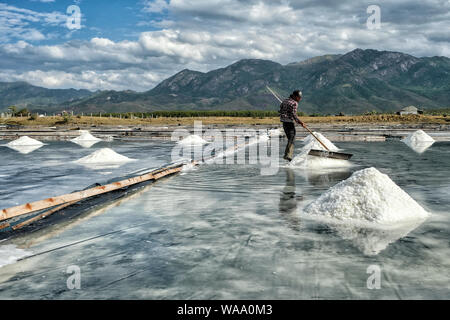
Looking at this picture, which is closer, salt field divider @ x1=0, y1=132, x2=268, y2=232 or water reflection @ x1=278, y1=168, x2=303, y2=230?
salt field divider @ x1=0, y1=132, x2=268, y2=232

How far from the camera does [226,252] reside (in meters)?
3.92

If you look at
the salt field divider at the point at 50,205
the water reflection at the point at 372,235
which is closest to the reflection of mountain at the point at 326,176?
the water reflection at the point at 372,235

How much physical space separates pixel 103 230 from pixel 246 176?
15.2ft

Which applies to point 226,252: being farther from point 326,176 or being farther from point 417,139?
point 417,139

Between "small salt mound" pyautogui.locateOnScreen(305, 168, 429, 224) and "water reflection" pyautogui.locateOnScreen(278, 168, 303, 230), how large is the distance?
269 millimetres

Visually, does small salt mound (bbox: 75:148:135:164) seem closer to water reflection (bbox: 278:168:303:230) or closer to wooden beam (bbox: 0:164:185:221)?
wooden beam (bbox: 0:164:185:221)

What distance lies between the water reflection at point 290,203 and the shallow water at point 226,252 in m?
0.02

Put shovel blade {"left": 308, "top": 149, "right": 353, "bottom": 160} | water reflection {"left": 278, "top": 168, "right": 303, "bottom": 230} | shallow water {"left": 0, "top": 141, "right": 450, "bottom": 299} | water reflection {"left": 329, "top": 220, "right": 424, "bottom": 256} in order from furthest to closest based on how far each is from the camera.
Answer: shovel blade {"left": 308, "top": 149, "right": 353, "bottom": 160}
water reflection {"left": 278, "top": 168, "right": 303, "bottom": 230}
water reflection {"left": 329, "top": 220, "right": 424, "bottom": 256}
shallow water {"left": 0, "top": 141, "right": 450, "bottom": 299}

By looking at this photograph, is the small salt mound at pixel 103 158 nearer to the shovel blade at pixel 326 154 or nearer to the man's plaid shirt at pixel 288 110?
the man's plaid shirt at pixel 288 110

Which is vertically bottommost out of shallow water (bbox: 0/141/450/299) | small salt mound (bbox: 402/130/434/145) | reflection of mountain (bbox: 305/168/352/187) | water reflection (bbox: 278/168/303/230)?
shallow water (bbox: 0/141/450/299)

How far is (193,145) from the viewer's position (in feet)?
62.7

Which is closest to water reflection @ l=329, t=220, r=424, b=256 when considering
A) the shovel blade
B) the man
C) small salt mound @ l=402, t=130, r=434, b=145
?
the shovel blade

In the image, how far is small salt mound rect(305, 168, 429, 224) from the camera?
5.02 meters
